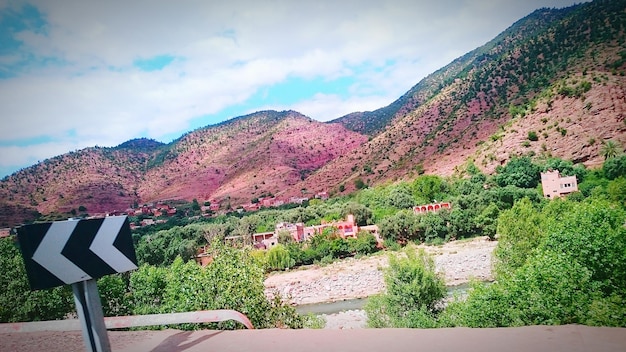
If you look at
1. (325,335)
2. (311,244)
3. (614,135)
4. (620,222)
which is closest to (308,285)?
(311,244)

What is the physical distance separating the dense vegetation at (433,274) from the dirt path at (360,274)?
2259mm

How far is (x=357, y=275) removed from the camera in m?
31.1

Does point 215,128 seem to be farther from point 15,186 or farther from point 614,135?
point 614,135

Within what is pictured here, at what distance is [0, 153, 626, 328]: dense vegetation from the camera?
31.1 feet

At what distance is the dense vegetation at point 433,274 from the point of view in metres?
9.49

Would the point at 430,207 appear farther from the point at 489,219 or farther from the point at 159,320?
the point at 159,320

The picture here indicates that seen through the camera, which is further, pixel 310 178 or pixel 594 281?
pixel 310 178

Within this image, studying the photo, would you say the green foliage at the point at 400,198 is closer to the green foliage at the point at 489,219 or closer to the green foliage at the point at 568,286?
the green foliage at the point at 489,219

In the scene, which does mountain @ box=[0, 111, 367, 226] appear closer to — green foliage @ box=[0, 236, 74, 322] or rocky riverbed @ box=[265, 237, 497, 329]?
rocky riverbed @ box=[265, 237, 497, 329]

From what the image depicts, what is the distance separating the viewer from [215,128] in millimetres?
90562

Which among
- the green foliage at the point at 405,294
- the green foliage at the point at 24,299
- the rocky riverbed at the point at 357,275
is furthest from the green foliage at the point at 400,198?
the green foliage at the point at 24,299

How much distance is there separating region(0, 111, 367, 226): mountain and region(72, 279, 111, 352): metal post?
42928 mm

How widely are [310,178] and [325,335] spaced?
227 feet

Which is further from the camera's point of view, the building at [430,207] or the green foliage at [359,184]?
the green foliage at [359,184]
